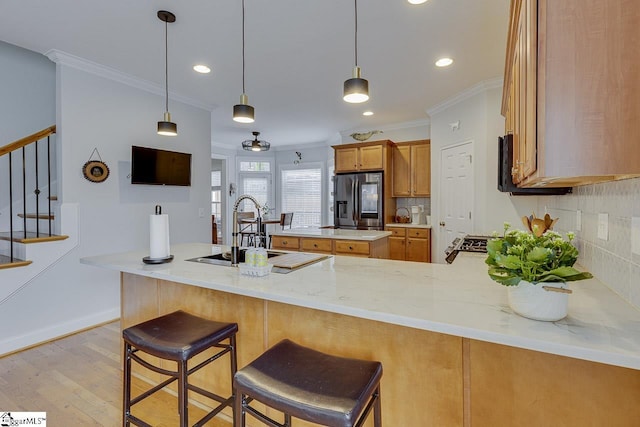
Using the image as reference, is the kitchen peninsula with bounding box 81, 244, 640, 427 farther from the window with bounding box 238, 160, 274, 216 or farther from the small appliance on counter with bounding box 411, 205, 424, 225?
the window with bounding box 238, 160, 274, 216

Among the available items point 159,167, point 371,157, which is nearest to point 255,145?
point 371,157

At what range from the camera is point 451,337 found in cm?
124

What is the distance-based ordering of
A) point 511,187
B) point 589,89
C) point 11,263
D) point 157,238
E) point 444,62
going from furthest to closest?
point 444,62
point 11,263
point 511,187
point 157,238
point 589,89

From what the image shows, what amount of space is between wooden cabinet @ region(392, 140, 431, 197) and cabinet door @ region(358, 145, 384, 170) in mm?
326

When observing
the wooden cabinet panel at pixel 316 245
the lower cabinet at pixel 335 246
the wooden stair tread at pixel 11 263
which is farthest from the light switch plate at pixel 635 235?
the wooden stair tread at pixel 11 263

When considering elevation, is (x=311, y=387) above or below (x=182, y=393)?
above

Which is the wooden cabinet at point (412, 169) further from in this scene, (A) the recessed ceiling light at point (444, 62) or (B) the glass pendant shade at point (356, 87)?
(B) the glass pendant shade at point (356, 87)

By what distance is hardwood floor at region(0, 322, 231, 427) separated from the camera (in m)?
1.90

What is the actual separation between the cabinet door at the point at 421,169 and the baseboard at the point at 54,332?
180 inches

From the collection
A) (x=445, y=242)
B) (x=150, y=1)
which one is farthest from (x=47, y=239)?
(x=445, y=242)

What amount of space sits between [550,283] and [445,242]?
3.86 meters

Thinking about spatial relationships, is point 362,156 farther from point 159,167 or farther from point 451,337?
point 451,337

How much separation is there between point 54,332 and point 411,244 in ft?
14.8

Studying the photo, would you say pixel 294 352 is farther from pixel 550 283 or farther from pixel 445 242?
pixel 445 242
